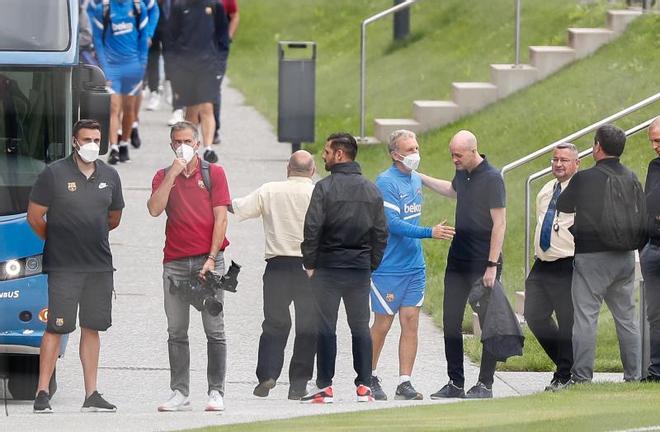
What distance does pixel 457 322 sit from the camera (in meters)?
10.8

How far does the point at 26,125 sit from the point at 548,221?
10.2ft

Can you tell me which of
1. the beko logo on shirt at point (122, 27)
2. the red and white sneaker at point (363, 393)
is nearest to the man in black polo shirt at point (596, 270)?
the red and white sneaker at point (363, 393)

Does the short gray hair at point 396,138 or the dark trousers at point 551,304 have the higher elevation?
the short gray hair at point 396,138

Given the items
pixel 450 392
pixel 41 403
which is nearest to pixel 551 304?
pixel 450 392

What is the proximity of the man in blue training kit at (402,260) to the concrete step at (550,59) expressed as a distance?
8.17 meters

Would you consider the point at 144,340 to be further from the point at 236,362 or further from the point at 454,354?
the point at 454,354

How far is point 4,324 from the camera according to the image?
1016 centimetres

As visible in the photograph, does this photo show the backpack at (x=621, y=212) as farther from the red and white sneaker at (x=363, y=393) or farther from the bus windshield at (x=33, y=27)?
the bus windshield at (x=33, y=27)

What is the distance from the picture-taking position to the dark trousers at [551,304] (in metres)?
10.9

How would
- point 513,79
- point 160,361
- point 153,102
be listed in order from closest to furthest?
point 160,361 < point 513,79 < point 153,102

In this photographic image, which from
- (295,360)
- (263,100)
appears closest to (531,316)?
(295,360)

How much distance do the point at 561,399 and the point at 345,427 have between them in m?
1.51

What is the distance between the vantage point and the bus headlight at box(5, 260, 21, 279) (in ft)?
33.2

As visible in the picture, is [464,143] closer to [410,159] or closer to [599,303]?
[410,159]
